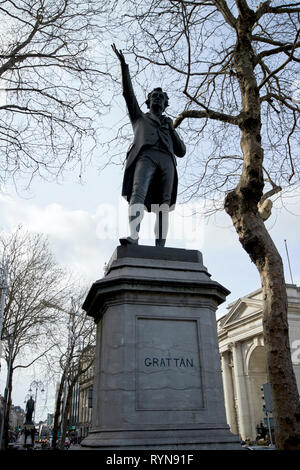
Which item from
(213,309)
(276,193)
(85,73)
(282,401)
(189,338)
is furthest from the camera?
(276,193)

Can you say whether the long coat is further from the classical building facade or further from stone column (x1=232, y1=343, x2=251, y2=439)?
stone column (x1=232, y1=343, x2=251, y2=439)

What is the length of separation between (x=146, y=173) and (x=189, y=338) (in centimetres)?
→ 248

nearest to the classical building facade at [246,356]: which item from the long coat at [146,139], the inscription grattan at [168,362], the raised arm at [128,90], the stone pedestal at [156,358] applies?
the long coat at [146,139]

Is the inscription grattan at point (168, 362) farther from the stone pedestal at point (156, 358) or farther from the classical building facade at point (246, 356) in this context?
the classical building facade at point (246, 356)

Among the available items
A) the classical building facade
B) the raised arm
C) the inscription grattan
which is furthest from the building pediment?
the inscription grattan

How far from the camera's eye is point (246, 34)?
10414 millimetres

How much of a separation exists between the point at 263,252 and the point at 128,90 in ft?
15.9

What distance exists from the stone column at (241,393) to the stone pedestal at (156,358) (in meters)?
41.6

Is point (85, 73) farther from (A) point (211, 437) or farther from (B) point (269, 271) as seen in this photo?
(A) point (211, 437)

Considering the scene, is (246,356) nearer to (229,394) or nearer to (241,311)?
(241,311)

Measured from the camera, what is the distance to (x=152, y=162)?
19.5 ft

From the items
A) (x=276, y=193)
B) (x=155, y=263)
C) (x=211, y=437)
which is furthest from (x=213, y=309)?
(x=276, y=193)

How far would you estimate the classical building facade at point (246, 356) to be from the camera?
41.2 m

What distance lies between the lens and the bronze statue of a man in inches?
228
